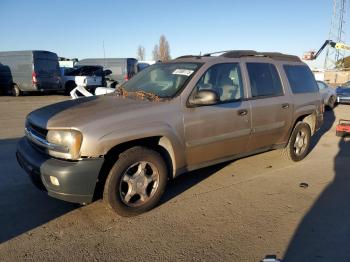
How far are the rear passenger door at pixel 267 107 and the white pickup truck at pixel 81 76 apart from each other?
44.3 ft

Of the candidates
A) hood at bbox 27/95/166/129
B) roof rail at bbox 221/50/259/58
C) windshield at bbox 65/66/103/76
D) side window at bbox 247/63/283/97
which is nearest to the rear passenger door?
side window at bbox 247/63/283/97

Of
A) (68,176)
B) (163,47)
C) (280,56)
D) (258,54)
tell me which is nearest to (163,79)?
(258,54)

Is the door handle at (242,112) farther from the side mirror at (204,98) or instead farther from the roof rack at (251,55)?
the roof rack at (251,55)

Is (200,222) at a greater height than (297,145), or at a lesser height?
lesser

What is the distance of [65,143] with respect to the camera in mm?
3412

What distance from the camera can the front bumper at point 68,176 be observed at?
3.33m

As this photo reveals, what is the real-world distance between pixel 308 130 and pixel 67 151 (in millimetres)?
4609

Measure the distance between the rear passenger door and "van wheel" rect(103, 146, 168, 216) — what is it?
173 cm

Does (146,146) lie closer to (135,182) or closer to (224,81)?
(135,182)

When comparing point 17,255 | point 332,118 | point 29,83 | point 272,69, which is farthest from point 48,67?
point 17,255

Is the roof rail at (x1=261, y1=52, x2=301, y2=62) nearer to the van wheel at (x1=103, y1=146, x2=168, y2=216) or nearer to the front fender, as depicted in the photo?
the front fender

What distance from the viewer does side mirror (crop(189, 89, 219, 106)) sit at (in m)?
4.06

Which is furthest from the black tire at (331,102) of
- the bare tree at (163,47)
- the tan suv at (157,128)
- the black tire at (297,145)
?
the bare tree at (163,47)

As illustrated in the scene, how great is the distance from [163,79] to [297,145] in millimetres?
3020
